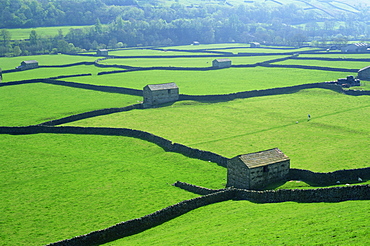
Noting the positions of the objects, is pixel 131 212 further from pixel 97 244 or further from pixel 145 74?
pixel 145 74

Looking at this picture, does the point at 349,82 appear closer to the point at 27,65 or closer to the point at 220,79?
the point at 220,79

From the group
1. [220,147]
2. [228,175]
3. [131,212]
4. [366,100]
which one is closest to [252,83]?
[366,100]

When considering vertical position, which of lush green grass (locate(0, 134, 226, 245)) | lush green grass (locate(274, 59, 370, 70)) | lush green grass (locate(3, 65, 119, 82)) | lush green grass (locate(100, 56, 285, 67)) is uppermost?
lush green grass (locate(274, 59, 370, 70))

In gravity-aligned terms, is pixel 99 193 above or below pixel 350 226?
below

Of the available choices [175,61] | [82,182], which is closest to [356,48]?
[175,61]

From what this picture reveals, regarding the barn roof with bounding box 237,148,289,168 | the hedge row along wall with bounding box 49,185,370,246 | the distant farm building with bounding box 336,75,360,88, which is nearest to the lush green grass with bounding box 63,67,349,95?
the distant farm building with bounding box 336,75,360,88

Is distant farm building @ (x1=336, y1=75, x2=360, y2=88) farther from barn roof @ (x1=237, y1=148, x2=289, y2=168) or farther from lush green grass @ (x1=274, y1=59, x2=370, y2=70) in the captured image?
barn roof @ (x1=237, y1=148, x2=289, y2=168)

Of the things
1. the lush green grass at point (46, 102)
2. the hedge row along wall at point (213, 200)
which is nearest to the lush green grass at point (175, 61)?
the lush green grass at point (46, 102)

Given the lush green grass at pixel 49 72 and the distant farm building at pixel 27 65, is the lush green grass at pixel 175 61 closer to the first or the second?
the lush green grass at pixel 49 72
